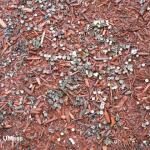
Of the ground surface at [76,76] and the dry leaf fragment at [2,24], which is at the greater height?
the dry leaf fragment at [2,24]

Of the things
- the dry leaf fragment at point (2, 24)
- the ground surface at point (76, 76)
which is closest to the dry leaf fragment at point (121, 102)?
the ground surface at point (76, 76)

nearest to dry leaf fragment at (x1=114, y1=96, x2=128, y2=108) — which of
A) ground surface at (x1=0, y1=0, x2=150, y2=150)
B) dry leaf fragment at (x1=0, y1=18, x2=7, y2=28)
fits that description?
ground surface at (x1=0, y1=0, x2=150, y2=150)

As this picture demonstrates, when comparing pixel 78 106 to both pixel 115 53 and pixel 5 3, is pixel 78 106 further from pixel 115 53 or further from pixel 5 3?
pixel 5 3

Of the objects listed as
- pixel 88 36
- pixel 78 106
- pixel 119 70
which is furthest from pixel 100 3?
pixel 78 106

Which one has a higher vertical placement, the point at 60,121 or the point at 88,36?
the point at 88,36

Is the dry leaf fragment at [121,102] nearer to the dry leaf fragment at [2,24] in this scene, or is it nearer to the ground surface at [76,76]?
the ground surface at [76,76]

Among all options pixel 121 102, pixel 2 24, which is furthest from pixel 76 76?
pixel 2 24

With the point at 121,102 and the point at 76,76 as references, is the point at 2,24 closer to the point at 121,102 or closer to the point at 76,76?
the point at 76,76

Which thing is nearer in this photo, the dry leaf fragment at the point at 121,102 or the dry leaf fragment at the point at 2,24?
the dry leaf fragment at the point at 121,102
